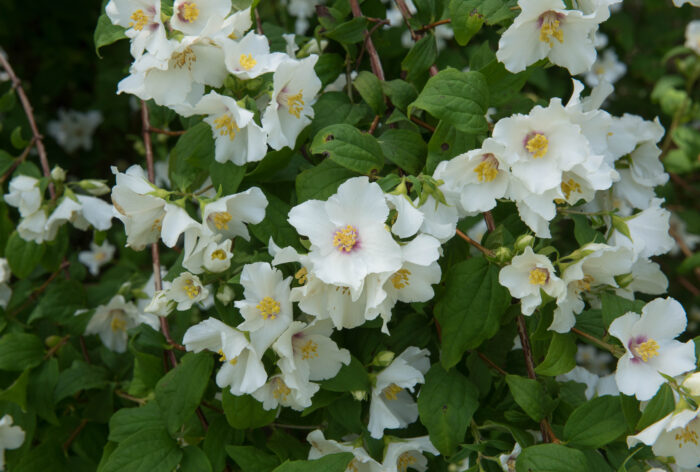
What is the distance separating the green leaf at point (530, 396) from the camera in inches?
58.2

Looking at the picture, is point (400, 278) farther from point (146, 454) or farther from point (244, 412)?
point (146, 454)

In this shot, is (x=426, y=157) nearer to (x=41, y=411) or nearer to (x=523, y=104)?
(x=523, y=104)

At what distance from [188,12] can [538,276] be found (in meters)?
0.89

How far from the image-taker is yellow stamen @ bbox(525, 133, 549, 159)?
1317 millimetres

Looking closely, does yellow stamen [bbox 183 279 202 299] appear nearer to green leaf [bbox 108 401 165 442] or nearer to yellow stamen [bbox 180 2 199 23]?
green leaf [bbox 108 401 165 442]

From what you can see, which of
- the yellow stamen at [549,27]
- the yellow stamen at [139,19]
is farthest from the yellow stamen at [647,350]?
the yellow stamen at [139,19]

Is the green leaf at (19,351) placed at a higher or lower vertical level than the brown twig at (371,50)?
lower

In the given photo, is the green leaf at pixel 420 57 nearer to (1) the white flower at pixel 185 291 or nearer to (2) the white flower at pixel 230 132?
(2) the white flower at pixel 230 132

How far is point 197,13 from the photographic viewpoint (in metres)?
1.44

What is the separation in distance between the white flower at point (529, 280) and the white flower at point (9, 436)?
4.41ft

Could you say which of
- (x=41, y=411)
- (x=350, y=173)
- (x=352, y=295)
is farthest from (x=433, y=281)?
(x=41, y=411)

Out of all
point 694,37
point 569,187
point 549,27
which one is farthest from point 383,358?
point 694,37

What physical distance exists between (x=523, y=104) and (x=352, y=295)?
2.60 ft

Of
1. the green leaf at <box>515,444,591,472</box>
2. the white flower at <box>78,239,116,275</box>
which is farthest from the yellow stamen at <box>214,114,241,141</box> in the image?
the white flower at <box>78,239,116,275</box>
